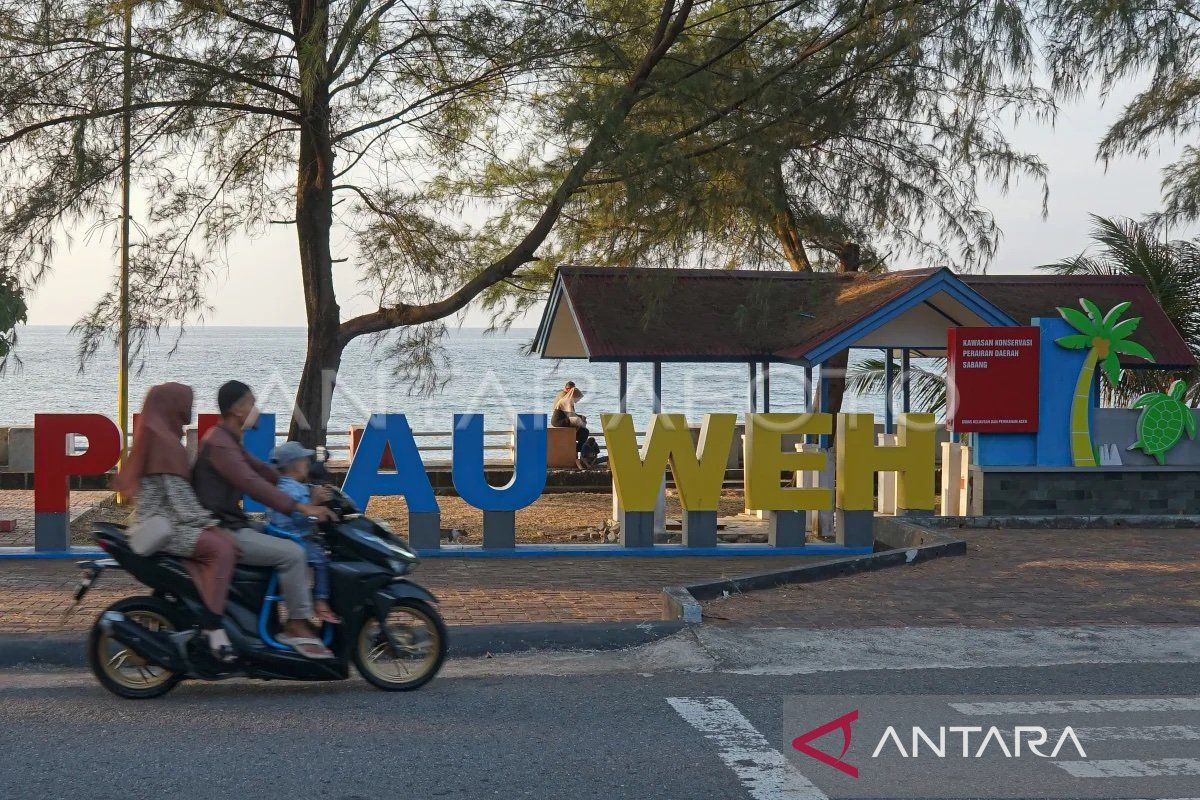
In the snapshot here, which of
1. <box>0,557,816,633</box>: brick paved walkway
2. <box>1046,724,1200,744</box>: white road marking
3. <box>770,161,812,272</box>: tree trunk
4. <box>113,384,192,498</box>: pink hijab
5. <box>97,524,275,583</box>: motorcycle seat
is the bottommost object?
<box>1046,724,1200,744</box>: white road marking

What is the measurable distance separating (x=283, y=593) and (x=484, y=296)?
14.0m

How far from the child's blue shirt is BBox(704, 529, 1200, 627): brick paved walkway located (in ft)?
10.4

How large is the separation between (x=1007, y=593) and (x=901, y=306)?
558cm

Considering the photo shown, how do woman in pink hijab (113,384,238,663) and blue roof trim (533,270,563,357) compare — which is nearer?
woman in pink hijab (113,384,238,663)

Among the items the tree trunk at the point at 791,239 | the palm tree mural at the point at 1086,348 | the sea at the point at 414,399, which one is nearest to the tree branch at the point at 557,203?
the tree trunk at the point at 791,239

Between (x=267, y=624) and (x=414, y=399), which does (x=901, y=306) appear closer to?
(x=267, y=624)

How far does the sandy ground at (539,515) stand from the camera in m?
15.0

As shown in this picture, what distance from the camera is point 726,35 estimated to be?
14906mm

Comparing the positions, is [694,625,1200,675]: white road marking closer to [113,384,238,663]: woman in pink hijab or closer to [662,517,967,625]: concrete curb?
[662,517,967,625]: concrete curb

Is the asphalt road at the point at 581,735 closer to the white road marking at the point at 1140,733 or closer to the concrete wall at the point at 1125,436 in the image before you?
the white road marking at the point at 1140,733

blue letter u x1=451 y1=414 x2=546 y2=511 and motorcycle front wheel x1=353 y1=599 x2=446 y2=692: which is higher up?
blue letter u x1=451 y1=414 x2=546 y2=511

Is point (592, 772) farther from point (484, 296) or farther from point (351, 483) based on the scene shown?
point (484, 296)

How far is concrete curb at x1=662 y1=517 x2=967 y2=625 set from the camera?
909 cm

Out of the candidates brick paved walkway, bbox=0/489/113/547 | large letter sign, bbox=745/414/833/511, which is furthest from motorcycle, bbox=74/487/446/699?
brick paved walkway, bbox=0/489/113/547
